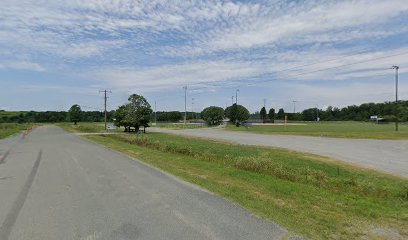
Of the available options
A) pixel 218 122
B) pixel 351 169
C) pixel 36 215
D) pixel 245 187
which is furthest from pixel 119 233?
pixel 218 122

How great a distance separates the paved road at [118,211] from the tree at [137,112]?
50292 mm

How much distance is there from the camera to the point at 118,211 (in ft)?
26.2

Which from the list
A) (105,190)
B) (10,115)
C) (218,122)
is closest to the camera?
(105,190)

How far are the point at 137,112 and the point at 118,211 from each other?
56469mm

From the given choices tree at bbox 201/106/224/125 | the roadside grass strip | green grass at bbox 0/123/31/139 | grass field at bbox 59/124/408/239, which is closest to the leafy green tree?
green grass at bbox 0/123/31/139

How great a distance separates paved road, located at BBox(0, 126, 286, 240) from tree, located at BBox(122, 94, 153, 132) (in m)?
50.3

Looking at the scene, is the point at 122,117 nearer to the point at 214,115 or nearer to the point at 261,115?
the point at 214,115

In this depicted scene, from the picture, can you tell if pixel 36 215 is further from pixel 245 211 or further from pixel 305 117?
pixel 305 117

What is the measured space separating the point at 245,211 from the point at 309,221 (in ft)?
4.61

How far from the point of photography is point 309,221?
7078 mm

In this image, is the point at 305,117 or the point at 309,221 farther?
the point at 305,117

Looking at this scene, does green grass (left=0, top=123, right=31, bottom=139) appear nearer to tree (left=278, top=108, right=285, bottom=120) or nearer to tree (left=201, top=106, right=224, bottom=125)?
tree (left=201, top=106, right=224, bottom=125)

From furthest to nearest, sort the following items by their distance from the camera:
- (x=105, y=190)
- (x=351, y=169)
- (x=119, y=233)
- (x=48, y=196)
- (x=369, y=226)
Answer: (x=351, y=169) → (x=105, y=190) → (x=48, y=196) → (x=369, y=226) → (x=119, y=233)

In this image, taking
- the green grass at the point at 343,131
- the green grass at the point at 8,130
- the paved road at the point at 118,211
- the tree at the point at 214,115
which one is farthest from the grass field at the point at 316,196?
the tree at the point at 214,115
